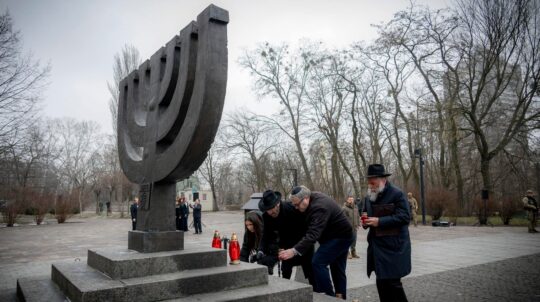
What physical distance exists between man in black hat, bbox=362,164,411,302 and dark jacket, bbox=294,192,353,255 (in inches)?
19.1

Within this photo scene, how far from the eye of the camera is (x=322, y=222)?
14.2 ft

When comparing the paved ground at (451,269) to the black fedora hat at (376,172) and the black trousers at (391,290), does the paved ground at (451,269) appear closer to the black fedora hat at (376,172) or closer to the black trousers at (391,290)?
the black trousers at (391,290)

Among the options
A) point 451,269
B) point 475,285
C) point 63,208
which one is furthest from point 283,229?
point 63,208

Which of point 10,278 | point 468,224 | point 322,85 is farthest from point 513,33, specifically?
point 10,278

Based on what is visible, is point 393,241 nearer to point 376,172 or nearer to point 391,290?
point 391,290

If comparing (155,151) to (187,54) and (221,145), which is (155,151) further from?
(221,145)

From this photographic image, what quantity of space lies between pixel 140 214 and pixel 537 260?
9031 mm

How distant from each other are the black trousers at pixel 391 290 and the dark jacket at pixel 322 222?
778 mm

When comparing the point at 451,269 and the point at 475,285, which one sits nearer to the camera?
the point at 475,285

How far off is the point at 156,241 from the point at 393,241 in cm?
270

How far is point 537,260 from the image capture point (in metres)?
8.65

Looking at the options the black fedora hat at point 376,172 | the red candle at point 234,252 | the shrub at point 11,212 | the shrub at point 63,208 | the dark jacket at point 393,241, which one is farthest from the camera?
the shrub at point 63,208

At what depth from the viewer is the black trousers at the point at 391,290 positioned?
12.7 feet

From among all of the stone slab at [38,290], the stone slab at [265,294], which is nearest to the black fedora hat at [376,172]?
the stone slab at [265,294]
